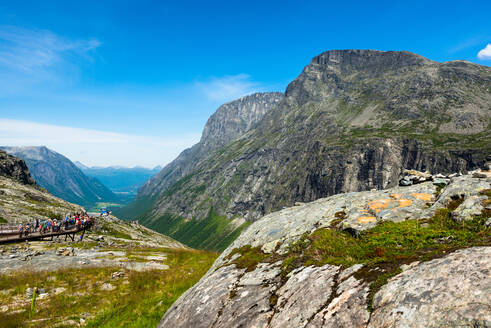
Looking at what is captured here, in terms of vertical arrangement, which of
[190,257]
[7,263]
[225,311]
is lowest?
[190,257]

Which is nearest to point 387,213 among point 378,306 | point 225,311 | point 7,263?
point 378,306

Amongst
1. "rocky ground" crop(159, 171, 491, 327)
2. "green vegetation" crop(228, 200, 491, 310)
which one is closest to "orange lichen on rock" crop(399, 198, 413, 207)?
"rocky ground" crop(159, 171, 491, 327)

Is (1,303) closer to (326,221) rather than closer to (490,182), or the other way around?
(326,221)

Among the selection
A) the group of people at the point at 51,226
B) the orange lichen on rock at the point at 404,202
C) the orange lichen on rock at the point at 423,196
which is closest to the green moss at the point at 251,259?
the orange lichen on rock at the point at 404,202

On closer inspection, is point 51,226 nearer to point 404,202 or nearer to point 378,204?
point 378,204

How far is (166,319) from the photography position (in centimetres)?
1399

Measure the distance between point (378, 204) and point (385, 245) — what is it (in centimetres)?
659

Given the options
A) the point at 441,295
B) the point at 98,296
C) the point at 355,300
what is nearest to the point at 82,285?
the point at 98,296

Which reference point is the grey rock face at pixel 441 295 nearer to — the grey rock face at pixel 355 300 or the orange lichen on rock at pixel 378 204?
the grey rock face at pixel 355 300

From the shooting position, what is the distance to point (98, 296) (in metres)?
20.8

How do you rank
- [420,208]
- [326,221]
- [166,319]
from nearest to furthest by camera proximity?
1. [166,319]
2. [420,208]
3. [326,221]

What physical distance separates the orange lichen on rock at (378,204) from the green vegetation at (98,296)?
16820 millimetres

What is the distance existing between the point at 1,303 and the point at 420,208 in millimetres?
31654

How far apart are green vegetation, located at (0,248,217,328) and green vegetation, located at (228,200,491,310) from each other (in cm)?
872
